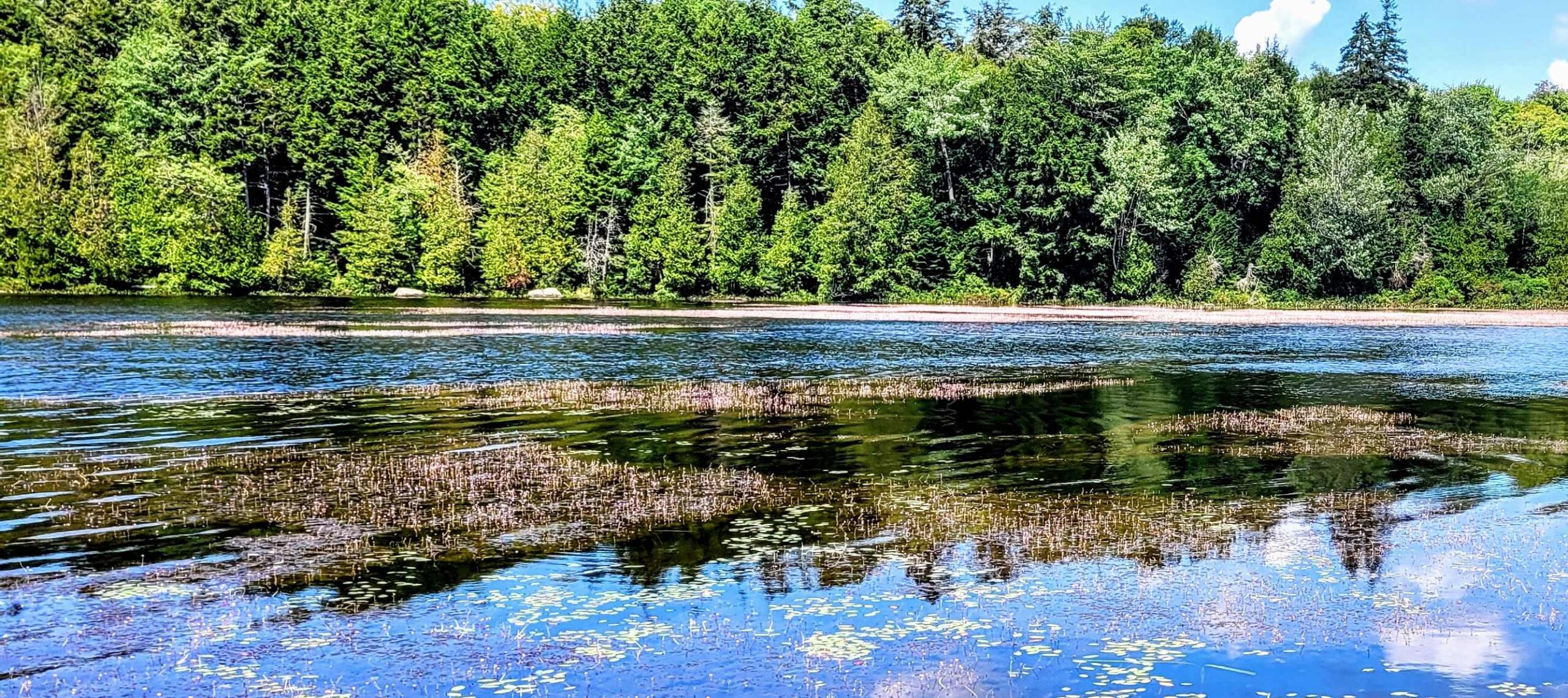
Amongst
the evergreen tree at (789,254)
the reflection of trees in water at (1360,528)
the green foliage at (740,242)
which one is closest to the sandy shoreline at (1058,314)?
the evergreen tree at (789,254)

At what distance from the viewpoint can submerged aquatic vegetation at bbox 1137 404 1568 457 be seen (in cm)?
3206

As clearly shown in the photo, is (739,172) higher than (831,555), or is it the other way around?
(739,172)

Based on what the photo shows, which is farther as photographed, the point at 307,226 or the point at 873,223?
the point at 307,226

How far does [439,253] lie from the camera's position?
461 ft

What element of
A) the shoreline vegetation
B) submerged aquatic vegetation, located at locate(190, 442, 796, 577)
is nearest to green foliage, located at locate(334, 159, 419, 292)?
the shoreline vegetation

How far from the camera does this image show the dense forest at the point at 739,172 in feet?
434

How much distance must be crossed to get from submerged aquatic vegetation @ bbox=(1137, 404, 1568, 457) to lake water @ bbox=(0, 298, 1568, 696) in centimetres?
22

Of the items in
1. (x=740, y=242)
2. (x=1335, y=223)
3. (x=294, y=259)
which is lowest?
(x=294, y=259)

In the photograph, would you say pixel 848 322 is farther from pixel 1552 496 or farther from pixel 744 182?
pixel 1552 496

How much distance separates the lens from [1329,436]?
114 feet

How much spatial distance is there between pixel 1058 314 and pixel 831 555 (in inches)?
3817

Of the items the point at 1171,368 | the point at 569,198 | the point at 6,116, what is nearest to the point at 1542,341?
the point at 1171,368

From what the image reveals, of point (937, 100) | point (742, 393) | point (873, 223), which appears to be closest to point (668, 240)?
point (873, 223)

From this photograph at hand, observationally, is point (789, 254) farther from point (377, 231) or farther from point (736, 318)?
point (377, 231)
